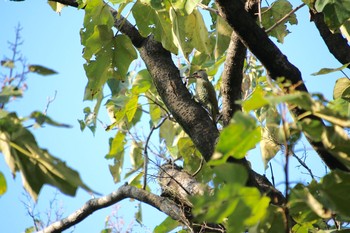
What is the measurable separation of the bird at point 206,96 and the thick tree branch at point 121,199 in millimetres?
316

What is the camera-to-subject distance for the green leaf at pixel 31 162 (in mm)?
769

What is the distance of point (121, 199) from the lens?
2051mm

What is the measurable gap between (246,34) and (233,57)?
153 millimetres

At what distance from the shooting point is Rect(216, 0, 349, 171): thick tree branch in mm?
1343

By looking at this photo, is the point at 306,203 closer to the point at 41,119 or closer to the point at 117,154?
the point at 41,119

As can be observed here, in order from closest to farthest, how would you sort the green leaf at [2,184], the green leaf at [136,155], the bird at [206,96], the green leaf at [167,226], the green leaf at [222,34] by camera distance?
the green leaf at [2,184] < the green leaf at [222,34] < the green leaf at [167,226] < the bird at [206,96] < the green leaf at [136,155]

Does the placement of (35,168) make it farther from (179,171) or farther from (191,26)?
(179,171)

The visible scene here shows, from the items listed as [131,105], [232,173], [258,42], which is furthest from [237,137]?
[131,105]

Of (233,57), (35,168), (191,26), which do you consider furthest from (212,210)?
(191,26)

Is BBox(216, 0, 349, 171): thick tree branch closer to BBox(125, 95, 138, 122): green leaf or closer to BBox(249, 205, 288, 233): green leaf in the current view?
BBox(249, 205, 288, 233): green leaf

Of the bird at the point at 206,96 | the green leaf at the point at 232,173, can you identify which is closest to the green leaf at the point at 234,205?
the green leaf at the point at 232,173

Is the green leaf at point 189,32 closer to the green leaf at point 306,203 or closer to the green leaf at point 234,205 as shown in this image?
the green leaf at point 306,203

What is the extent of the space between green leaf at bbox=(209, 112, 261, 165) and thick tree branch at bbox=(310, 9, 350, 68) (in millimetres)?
1088

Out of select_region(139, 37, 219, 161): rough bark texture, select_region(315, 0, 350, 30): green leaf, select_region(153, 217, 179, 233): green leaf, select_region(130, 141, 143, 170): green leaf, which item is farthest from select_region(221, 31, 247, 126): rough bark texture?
select_region(130, 141, 143, 170): green leaf
